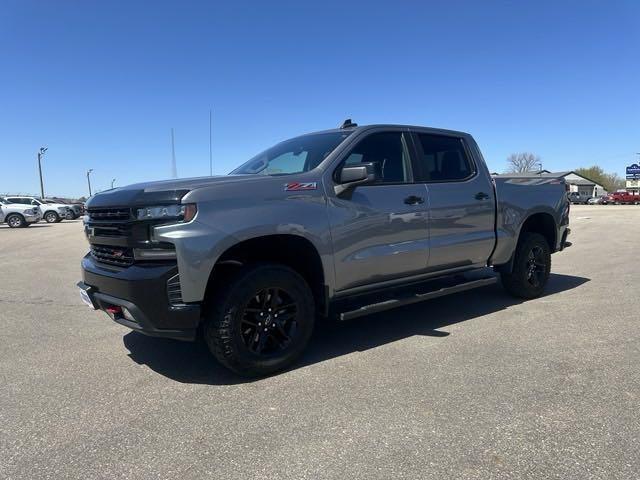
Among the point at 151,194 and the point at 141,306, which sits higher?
the point at 151,194

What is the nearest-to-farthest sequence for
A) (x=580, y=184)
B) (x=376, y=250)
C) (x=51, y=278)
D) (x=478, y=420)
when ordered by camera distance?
(x=478, y=420) → (x=376, y=250) → (x=51, y=278) → (x=580, y=184)

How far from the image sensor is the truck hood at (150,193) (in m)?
3.32

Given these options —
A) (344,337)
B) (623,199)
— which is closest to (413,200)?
(344,337)

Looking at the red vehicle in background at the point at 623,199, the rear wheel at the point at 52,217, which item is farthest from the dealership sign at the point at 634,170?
the rear wheel at the point at 52,217

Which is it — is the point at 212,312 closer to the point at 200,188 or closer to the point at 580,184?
the point at 200,188

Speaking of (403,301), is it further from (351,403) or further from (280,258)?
(351,403)

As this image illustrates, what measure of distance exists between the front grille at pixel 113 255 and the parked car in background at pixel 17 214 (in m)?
27.1

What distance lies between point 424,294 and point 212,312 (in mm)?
2161

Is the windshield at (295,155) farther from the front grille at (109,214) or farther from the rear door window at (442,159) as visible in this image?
the front grille at (109,214)

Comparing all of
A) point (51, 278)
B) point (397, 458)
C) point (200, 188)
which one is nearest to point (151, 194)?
point (200, 188)

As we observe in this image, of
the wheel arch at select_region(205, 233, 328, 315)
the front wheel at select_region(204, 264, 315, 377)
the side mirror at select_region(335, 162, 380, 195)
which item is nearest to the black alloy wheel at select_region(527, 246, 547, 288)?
the side mirror at select_region(335, 162, 380, 195)

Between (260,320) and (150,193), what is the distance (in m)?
1.26

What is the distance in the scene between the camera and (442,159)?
5145 millimetres

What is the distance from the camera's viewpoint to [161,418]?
3.07 meters
